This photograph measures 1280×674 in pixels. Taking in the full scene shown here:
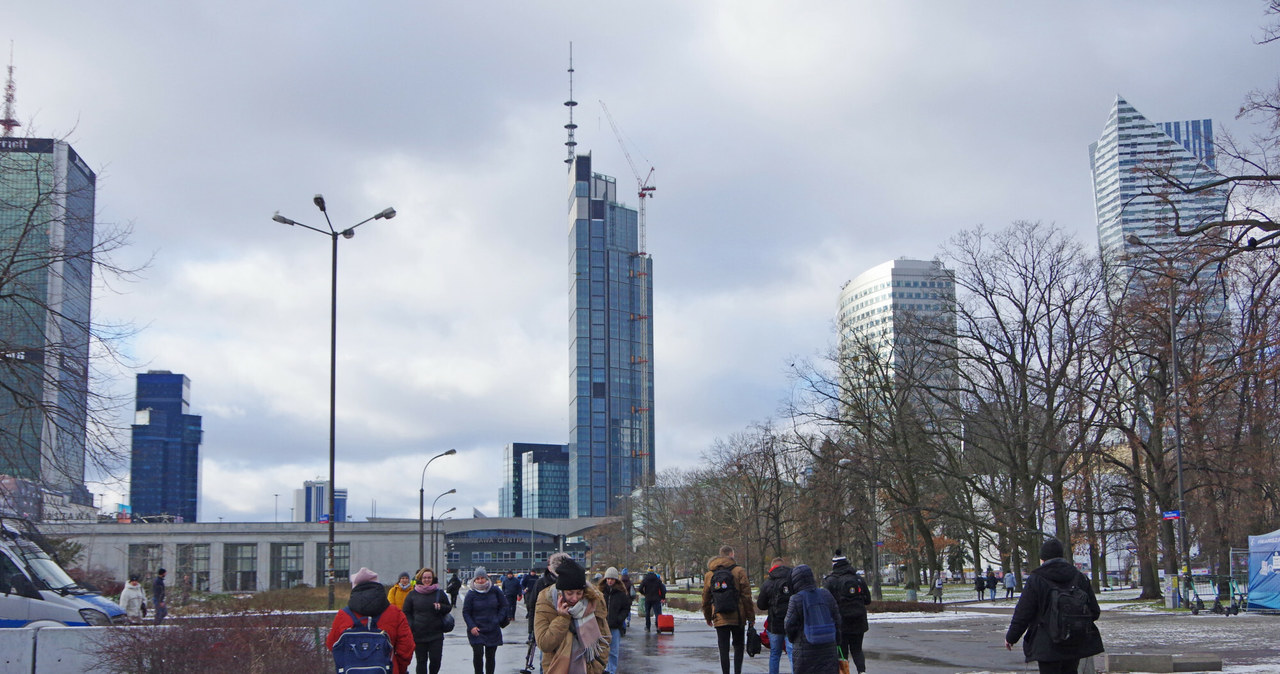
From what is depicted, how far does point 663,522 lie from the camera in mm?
90750

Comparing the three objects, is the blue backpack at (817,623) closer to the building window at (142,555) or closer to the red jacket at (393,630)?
the red jacket at (393,630)

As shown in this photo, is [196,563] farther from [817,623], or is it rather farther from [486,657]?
[817,623]

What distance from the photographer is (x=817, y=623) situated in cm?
1037

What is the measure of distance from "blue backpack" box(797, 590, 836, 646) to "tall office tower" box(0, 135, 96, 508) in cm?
1288

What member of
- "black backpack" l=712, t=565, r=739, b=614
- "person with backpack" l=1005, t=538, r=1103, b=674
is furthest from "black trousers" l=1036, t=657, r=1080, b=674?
"black backpack" l=712, t=565, r=739, b=614

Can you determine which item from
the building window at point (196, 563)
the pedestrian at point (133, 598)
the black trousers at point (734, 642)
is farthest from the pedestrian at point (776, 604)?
the building window at point (196, 563)

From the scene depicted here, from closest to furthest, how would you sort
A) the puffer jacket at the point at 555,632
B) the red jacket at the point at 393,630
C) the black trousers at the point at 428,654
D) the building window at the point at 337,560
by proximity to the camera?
the puffer jacket at the point at 555,632, the red jacket at the point at 393,630, the black trousers at the point at 428,654, the building window at the point at 337,560

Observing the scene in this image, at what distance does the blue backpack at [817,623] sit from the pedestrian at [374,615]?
375cm

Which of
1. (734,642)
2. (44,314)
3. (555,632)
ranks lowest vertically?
(734,642)

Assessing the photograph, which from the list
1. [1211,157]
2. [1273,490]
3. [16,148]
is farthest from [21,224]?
[1273,490]

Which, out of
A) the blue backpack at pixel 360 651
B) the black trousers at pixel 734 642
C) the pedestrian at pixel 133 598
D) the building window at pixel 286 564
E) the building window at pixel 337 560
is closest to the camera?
the blue backpack at pixel 360 651

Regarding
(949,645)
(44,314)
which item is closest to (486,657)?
(44,314)

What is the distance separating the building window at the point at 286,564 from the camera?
290 feet

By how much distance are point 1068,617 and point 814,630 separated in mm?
2429
